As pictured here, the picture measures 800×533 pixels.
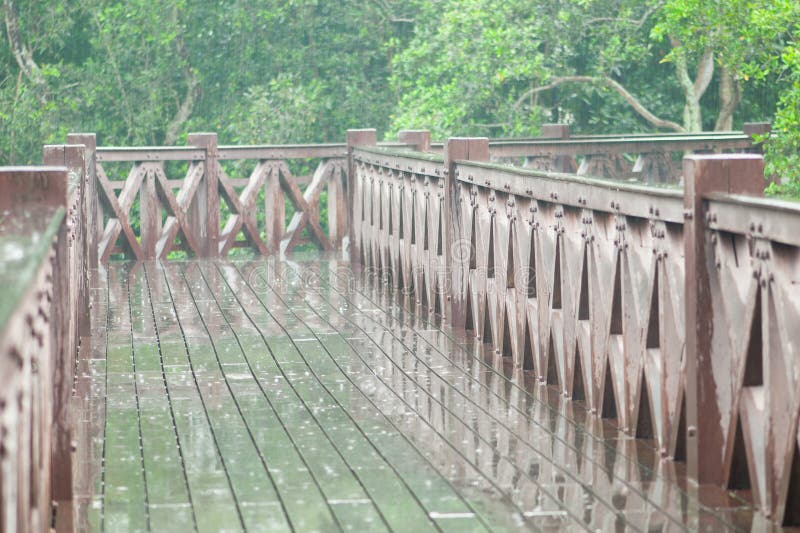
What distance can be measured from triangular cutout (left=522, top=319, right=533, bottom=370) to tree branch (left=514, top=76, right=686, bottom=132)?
30.1 feet

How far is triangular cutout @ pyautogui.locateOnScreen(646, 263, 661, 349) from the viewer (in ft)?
13.5

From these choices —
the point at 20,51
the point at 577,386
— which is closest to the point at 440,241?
the point at 577,386

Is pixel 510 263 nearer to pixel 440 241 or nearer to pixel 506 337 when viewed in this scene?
pixel 506 337

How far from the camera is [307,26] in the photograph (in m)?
18.7

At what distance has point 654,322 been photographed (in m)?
4.13

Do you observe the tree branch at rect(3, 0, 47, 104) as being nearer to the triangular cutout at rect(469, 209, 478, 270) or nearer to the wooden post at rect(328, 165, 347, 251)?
the wooden post at rect(328, 165, 347, 251)

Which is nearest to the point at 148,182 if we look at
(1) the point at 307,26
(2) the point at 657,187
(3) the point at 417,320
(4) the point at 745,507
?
(3) the point at 417,320

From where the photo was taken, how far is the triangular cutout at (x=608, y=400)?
15.2 ft

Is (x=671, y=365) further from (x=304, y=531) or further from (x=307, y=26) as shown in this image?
(x=307, y=26)

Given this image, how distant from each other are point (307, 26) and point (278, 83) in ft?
4.04

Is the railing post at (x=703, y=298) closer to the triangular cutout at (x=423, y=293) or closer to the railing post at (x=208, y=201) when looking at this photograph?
the triangular cutout at (x=423, y=293)

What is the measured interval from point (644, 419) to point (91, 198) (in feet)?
16.6

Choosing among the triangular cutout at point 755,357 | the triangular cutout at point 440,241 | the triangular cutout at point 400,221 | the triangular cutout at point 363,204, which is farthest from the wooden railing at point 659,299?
the triangular cutout at point 363,204

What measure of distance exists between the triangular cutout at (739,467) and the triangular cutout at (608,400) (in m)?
0.98
